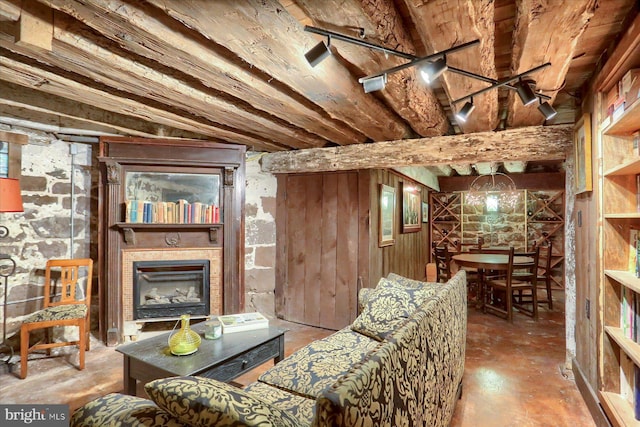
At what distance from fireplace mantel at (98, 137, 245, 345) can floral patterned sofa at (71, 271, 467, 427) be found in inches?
68.7

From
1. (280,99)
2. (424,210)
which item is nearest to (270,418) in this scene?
(280,99)

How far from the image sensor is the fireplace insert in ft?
10.4

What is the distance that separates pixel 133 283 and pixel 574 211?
12.4ft

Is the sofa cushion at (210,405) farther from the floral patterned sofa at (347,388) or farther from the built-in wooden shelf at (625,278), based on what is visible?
the built-in wooden shelf at (625,278)

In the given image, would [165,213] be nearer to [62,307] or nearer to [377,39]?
[62,307]

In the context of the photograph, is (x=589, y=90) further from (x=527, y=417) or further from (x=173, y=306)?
(x=173, y=306)

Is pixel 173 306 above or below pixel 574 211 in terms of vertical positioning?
below

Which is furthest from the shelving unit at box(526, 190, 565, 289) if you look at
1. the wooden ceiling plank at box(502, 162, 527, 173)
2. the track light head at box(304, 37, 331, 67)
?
the track light head at box(304, 37, 331, 67)

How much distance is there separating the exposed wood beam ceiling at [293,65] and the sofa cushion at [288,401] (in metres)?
1.59

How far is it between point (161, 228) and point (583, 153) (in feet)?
11.3

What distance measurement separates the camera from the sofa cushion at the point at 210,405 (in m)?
0.79

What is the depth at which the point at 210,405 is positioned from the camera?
797 mm

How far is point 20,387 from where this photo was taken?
2.29 metres

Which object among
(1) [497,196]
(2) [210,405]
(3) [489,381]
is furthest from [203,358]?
(1) [497,196]
